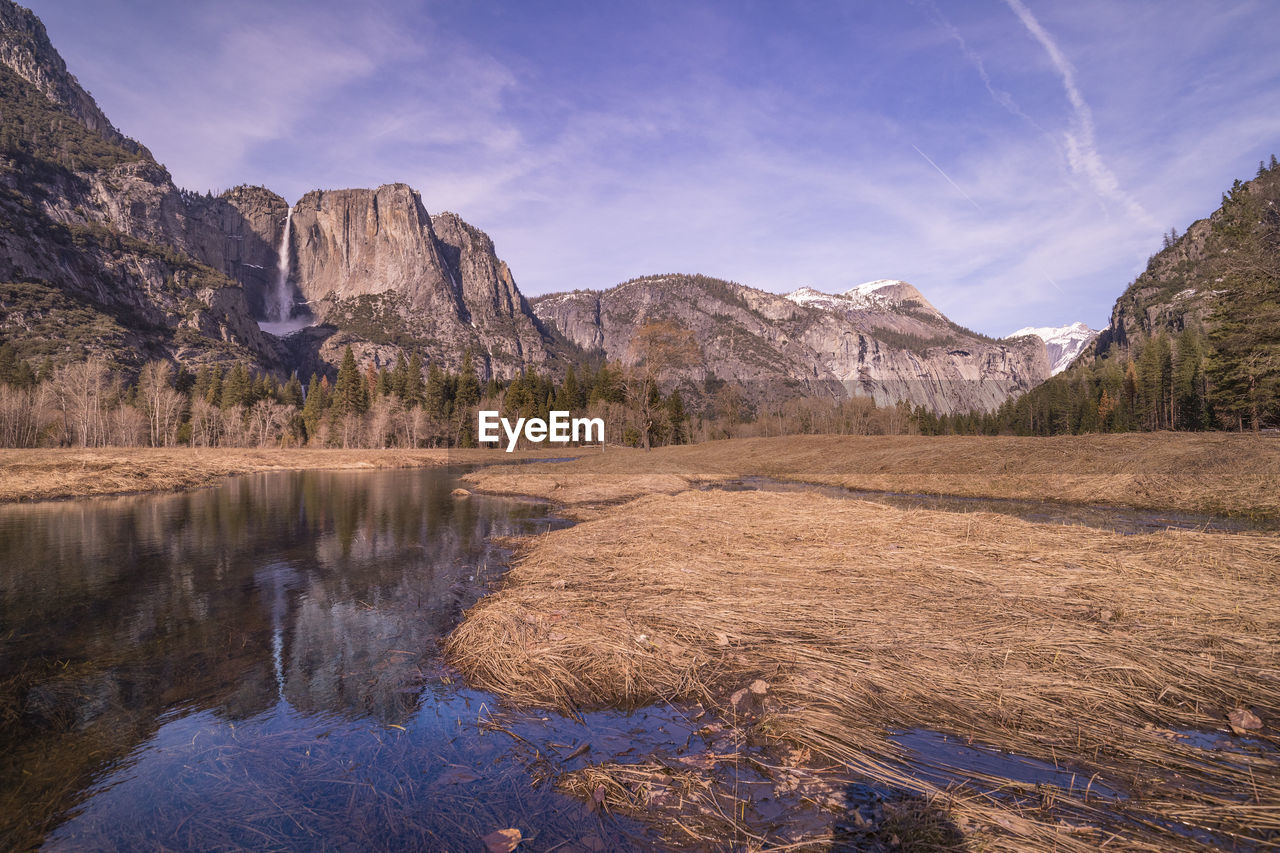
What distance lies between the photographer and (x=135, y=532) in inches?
631

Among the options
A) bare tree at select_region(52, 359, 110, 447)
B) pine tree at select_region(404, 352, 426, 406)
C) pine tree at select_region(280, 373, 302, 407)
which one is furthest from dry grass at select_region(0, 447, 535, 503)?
pine tree at select_region(280, 373, 302, 407)

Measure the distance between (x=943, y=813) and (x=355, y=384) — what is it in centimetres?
9814

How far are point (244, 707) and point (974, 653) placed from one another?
24.4 feet

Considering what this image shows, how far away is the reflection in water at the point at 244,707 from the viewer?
383cm

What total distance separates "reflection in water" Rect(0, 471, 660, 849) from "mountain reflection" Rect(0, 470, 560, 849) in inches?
1.2

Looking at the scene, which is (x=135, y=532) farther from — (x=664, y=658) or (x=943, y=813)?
(x=943, y=813)

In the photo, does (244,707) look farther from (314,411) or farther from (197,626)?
(314,411)

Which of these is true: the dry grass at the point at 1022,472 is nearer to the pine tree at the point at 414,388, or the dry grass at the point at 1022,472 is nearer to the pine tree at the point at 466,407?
the pine tree at the point at 466,407

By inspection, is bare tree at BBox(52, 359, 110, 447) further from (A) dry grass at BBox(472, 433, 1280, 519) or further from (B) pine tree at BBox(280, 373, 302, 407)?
(A) dry grass at BBox(472, 433, 1280, 519)

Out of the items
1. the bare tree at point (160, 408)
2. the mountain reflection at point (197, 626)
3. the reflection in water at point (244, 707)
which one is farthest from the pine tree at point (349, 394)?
the reflection in water at point (244, 707)

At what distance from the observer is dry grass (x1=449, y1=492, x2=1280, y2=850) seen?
351cm

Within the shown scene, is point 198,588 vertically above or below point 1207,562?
below

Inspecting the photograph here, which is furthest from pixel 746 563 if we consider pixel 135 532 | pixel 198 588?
pixel 135 532

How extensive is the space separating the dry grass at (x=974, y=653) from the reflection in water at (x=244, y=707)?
46.2 inches
